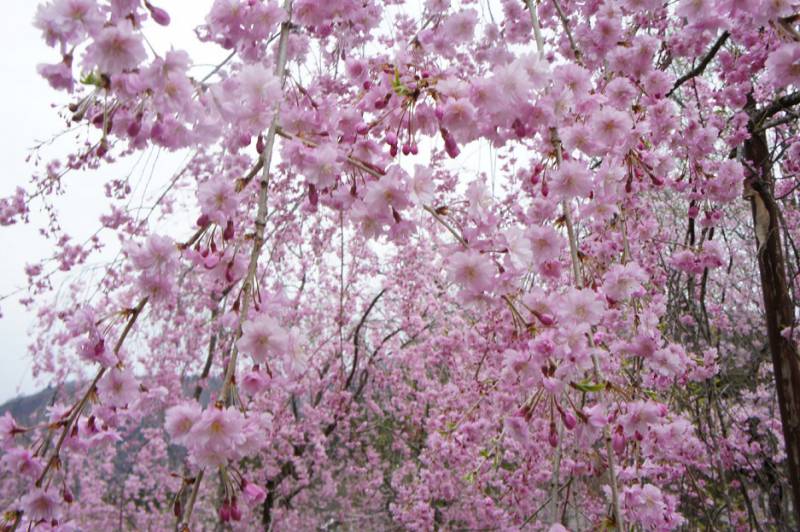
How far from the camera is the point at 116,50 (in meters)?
1.17

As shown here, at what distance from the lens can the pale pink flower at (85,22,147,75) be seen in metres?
1.14

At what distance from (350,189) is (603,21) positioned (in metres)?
1.37

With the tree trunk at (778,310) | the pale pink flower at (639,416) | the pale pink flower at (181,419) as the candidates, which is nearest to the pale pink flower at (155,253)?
the pale pink flower at (181,419)

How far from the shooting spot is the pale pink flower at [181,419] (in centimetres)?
103

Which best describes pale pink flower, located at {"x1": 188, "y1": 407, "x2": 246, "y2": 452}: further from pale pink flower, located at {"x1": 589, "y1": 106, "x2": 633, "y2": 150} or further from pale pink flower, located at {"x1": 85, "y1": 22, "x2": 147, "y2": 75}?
pale pink flower, located at {"x1": 589, "y1": 106, "x2": 633, "y2": 150}

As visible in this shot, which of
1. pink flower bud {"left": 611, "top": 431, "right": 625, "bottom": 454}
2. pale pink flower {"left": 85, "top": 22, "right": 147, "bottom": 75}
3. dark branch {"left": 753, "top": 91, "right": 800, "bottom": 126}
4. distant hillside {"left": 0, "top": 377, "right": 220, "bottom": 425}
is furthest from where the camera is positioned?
distant hillside {"left": 0, "top": 377, "right": 220, "bottom": 425}

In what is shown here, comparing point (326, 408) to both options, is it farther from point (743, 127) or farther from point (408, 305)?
point (743, 127)

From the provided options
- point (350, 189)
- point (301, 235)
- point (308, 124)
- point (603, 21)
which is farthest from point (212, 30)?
point (301, 235)

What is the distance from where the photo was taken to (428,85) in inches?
55.1

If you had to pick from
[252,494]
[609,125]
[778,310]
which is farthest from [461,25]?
[778,310]

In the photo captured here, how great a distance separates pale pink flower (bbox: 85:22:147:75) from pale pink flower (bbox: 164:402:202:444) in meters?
0.75

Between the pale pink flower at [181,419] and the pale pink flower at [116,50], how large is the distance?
2.46 ft

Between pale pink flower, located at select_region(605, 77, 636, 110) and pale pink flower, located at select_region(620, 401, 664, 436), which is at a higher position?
pale pink flower, located at select_region(605, 77, 636, 110)

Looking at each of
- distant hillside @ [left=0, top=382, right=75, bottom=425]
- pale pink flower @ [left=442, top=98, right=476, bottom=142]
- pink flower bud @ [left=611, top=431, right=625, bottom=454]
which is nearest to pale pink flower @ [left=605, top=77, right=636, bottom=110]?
pale pink flower @ [left=442, top=98, right=476, bottom=142]
